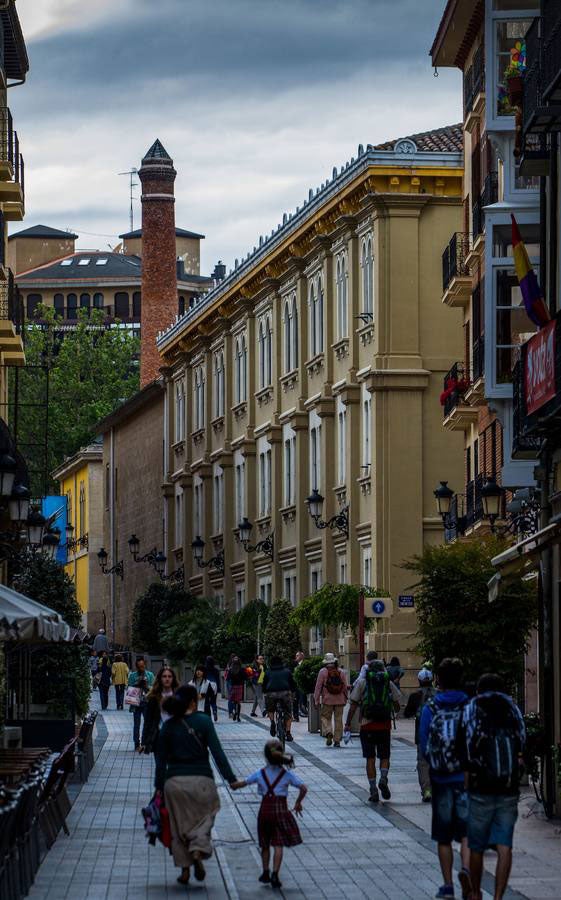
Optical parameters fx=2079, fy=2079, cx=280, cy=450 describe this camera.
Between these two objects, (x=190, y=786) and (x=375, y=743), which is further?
(x=375, y=743)

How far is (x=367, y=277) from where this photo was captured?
5112cm

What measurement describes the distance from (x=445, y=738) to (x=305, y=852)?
3.90m

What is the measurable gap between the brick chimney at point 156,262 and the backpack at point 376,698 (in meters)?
66.1

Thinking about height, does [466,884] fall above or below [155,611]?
below

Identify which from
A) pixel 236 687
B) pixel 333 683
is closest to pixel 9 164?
pixel 333 683

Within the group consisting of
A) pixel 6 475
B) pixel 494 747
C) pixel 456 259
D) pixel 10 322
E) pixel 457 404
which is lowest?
pixel 494 747

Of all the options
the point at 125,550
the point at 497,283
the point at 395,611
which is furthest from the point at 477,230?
the point at 125,550

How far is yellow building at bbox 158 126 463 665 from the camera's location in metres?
49.6

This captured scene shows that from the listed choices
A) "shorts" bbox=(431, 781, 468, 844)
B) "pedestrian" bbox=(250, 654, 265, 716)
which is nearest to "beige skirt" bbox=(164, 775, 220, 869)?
"shorts" bbox=(431, 781, 468, 844)

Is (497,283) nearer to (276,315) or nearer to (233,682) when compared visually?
(233,682)

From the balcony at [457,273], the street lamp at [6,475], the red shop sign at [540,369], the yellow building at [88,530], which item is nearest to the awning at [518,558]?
the red shop sign at [540,369]

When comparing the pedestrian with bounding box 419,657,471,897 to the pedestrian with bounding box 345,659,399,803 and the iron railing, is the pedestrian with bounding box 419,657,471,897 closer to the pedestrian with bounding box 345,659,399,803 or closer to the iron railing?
the pedestrian with bounding box 345,659,399,803

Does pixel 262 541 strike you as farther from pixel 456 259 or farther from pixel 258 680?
pixel 456 259

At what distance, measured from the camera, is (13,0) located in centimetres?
4075
